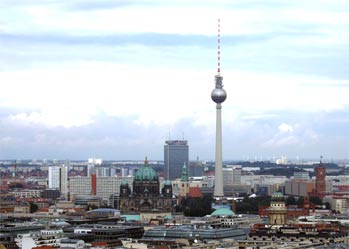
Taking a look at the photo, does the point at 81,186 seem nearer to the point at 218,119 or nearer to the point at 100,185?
the point at 100,185

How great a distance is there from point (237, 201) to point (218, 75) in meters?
14.2

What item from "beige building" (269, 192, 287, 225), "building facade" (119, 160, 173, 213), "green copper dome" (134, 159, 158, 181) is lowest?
"beige building" (269, 192, 287, 225)

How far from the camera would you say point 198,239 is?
78.6 metres

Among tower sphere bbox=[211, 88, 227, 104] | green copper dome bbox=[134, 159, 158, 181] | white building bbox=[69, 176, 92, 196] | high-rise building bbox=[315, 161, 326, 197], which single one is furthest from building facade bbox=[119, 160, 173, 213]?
white building bbox=[69, 176, 92, 196]

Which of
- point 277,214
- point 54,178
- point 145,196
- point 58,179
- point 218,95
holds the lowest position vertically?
point 277,214

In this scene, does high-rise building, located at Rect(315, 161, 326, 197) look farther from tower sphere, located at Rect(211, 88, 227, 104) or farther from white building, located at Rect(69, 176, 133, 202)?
tower sphere, located at Rect(211, 88, 227, 104)

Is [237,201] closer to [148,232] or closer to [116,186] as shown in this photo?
[116,186]

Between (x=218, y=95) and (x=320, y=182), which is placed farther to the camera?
(x=320, y=182)

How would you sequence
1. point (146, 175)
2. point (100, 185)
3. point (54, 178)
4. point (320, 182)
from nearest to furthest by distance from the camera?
point (146, 175) < point (320, 182) < point (100, 185) < point (54, 178)

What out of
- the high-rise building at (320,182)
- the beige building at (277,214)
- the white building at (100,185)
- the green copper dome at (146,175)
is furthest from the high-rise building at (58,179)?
the beige building at (277,214)

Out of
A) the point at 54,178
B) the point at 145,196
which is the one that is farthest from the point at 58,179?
the point at 145,196

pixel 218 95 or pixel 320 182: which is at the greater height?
pixel 218 95

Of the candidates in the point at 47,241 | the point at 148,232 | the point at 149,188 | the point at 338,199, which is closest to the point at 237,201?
the point at 338,199

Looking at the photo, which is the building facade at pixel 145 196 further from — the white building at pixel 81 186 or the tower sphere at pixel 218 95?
the white building at pixel 81 186
